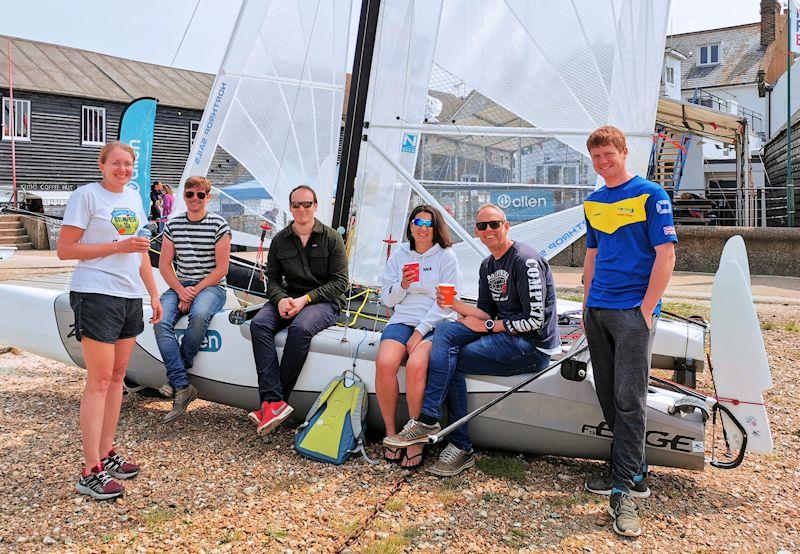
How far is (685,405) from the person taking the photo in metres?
2.98

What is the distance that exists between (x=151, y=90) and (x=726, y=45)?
2526 cm

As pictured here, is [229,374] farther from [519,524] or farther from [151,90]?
[151,90]

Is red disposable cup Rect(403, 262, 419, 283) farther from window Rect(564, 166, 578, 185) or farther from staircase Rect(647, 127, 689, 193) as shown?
staircase Rect(647, 127, 689, 193)

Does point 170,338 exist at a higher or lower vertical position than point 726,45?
lower

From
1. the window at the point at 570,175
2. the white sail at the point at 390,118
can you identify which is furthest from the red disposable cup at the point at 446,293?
the window at the point at 570,175

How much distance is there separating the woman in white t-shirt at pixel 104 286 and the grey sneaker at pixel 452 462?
4.72 ft

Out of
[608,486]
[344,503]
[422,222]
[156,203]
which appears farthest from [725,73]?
[344,503]

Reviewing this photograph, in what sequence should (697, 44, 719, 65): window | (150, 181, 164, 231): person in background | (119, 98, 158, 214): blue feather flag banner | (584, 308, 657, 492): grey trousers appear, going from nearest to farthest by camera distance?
(584, 308, 657, 492): grey trousers, (119, 98, 158, 214): blue feather flag banner, (150, 181, 164, 231): person in background, (697, 44, 719, 65): window

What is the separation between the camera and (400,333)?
11.1 feet

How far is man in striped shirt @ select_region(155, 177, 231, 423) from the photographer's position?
149 inches

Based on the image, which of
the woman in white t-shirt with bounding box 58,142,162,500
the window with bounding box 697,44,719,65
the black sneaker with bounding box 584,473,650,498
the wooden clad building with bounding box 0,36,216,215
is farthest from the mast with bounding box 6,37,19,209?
the window with bounding box 697,44,719,65

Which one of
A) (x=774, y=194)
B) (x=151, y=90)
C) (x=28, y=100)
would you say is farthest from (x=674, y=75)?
(x=28, y=100)

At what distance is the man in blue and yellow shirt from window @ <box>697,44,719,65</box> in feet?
105

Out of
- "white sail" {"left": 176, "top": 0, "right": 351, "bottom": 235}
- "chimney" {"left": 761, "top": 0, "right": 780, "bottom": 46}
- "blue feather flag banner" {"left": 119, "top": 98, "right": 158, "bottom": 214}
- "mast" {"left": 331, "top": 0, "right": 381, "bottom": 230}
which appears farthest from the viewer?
"chimney" {"left": 761, "top": 0, "right": 780, "bottom": 46}
